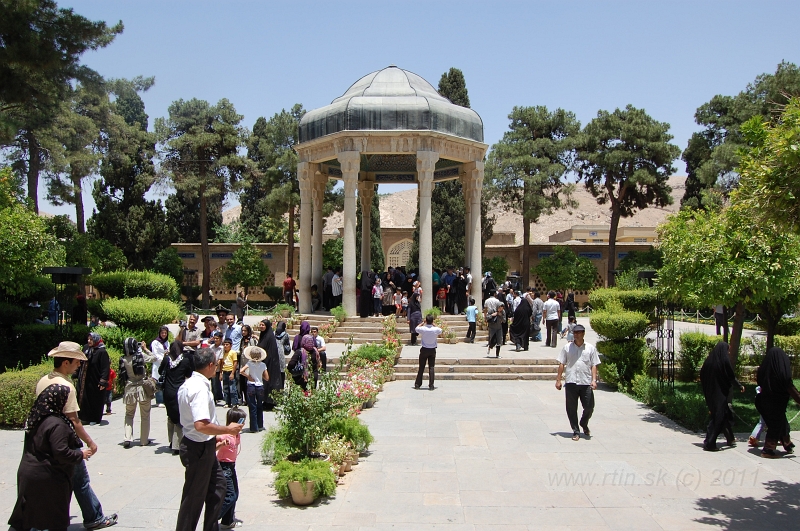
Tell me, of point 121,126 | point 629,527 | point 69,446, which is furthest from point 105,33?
point 121,126

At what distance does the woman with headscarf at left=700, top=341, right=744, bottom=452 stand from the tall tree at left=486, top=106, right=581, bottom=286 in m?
23.9

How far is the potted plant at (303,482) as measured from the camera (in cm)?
657

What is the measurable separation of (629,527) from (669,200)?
3239 cm

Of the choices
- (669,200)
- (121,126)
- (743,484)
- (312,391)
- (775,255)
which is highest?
(121,126)

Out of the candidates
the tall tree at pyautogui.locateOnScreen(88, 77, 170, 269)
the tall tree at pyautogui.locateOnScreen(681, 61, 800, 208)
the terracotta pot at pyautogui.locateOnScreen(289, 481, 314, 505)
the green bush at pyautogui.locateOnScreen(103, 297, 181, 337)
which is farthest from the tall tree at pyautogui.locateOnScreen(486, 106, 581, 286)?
the terracotta pot at pyautogui.locateOnScreen(289, 481, 314, 505)

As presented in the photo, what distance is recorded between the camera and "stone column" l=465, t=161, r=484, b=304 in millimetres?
19781

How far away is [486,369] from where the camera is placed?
1473 cm

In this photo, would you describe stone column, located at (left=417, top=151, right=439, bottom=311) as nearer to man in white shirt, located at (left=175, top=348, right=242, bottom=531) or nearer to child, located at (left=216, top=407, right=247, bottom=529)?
child, located at (left=216, top=407, right=247, bottom=529)

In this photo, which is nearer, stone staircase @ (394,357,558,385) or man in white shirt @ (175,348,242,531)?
man in white shirt @ (175,348,242,531)

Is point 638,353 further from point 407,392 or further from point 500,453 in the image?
point 500,453

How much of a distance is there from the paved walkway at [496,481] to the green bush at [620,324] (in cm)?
244

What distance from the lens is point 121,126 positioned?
33.8 meters

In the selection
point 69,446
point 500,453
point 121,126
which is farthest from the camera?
point 121,126

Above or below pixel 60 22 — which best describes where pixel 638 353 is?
below
